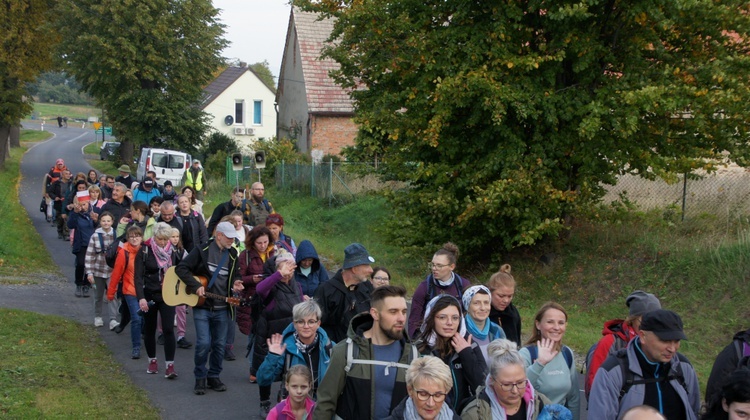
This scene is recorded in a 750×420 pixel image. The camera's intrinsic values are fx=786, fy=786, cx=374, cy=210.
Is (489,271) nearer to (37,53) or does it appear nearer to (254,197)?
(254,197)

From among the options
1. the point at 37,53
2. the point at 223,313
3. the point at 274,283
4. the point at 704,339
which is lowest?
the point at 704,339

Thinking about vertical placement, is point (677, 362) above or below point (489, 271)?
above

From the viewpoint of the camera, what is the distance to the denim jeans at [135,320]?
1009cm

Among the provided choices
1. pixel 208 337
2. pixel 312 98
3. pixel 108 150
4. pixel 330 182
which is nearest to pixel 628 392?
pixel 208 337

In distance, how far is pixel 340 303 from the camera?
6.89 m

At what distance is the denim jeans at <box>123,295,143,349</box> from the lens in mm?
10086

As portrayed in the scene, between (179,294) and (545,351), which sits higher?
(545,351)

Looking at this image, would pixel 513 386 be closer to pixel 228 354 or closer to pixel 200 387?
pixel 200 387

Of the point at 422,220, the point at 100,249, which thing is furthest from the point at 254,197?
the point at 422,220

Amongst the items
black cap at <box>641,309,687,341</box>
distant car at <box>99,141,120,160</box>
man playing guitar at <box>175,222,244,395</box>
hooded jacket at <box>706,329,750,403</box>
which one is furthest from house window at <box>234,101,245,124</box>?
black cap at <box>641,309,687,341</box>

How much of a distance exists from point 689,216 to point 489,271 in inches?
156

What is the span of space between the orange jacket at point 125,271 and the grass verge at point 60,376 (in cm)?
91

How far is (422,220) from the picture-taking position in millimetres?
15375

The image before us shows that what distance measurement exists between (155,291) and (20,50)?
35.8 m
